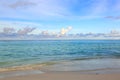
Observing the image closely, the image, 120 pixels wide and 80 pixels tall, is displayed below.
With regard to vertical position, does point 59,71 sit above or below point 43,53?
above

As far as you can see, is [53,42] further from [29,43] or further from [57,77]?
[57,77]

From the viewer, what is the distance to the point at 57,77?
807cm

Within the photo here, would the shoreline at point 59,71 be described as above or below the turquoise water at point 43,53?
above

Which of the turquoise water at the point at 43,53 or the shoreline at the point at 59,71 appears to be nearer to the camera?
the shoreline at the point at 59,71

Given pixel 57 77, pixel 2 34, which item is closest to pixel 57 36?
pixel 2 34

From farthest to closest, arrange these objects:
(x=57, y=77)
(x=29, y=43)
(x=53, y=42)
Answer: (x=53, y=42) < (x=29, y=43) < (x=57, y=77)

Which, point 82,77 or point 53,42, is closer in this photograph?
point 82,77

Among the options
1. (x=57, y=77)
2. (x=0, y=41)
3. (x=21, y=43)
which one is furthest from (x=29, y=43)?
(x=57, y=77)

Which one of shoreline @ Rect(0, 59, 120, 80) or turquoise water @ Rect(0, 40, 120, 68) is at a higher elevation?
shoreline @ Rect(0, 59, 120, 80)

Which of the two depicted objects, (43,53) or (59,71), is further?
(43,53)

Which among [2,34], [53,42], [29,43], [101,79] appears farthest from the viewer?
[53,42]

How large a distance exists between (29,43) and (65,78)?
71.6 feet

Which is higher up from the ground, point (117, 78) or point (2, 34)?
point (2, 34)

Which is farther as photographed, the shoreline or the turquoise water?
the turquoise water
